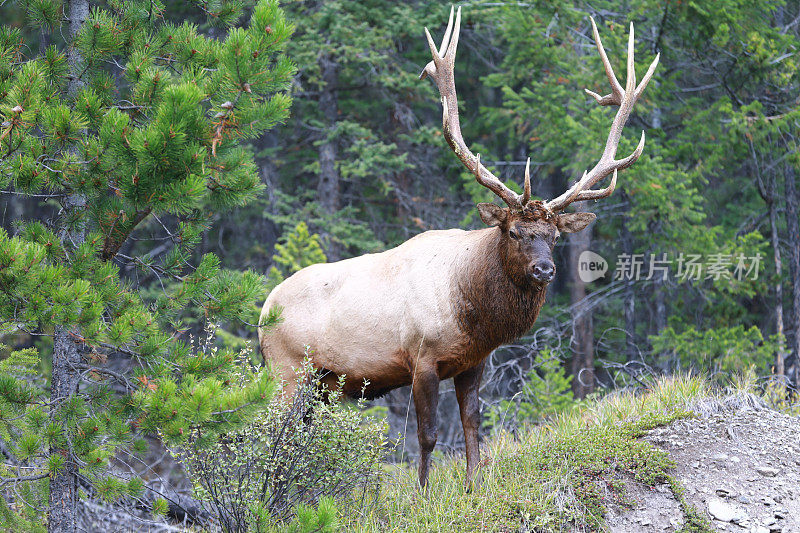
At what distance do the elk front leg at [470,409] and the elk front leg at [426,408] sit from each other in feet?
0.90

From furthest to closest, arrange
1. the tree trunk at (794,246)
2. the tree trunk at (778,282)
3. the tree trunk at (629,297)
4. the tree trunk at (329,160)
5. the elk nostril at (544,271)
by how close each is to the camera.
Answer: the tree trunk at (329,160) → the tree trunk at (629,297) → the tree trunk at (794,246) → the tree trunk at (778,282) → the elk nostril at (544,271)

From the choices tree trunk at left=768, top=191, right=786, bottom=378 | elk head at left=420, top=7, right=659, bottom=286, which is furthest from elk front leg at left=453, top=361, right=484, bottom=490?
tree trunk at left=768, top=191, right=786, bottom=378

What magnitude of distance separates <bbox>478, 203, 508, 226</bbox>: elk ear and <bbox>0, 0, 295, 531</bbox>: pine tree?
1.67 meters

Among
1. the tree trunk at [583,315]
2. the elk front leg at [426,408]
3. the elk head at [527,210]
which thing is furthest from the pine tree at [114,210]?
the tree trunk at [583,315]

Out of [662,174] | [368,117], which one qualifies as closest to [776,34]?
[662,174]

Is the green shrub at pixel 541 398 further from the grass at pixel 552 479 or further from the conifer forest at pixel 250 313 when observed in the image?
the grass at pixel 552 479

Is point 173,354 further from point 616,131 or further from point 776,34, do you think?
point 776,34

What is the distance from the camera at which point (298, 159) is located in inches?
539

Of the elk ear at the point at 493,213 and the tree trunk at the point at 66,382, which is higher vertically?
the elk ear at the point at 493,213

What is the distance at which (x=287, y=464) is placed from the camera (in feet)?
17.7

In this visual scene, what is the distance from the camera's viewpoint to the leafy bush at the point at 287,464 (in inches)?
203

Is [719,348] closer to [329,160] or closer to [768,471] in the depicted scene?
[768,471]

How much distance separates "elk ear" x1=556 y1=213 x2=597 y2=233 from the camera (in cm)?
609

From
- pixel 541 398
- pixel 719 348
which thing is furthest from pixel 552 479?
pixel 719 348
